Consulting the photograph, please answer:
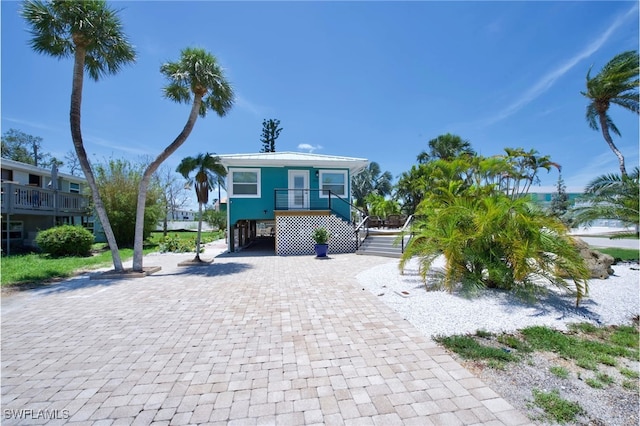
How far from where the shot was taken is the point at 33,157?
35188 mm

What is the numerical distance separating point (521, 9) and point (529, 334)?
33.6 ft

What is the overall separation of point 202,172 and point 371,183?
30.1 m

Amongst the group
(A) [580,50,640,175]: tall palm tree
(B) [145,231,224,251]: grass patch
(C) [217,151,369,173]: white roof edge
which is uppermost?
(A) [580,50,640,175]: tall palm tree

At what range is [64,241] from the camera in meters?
11.7

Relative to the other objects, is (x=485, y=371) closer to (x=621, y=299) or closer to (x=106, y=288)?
(x=621, y=299)

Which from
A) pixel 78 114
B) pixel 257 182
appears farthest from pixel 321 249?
pixel 78 114

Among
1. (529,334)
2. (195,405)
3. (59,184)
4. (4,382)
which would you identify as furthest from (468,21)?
(59,184)

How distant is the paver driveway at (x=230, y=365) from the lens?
2258mm

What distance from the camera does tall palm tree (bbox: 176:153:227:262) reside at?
10211 mm

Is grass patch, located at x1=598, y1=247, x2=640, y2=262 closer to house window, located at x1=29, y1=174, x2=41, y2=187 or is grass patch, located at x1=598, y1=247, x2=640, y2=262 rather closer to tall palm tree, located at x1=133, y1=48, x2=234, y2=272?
tall palm tree, located at x1=133, y1=48, x2=234, y2=272

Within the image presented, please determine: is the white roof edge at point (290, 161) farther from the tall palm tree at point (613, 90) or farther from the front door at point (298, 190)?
the tall palm tree at point (613, 90)

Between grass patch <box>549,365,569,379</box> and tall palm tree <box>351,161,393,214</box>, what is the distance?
3363cm

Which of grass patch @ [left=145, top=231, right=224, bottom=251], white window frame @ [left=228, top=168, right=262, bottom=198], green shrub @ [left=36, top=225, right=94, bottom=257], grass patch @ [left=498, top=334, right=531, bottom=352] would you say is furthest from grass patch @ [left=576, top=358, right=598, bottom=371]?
green shrub @ [left=36, top=225, right=94, bottom=257]

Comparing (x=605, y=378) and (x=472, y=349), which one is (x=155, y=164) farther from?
(x=605, y=378)
